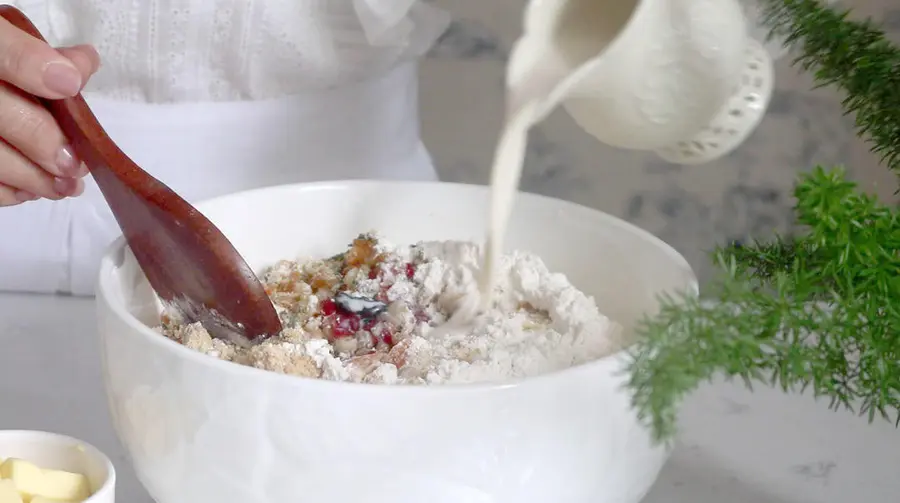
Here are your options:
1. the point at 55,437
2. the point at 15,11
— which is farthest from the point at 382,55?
the point at 55,437

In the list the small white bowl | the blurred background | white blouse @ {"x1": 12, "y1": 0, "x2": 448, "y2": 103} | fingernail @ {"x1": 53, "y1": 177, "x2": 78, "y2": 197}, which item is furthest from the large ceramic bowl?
the blurred background

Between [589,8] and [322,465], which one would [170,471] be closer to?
[322,465]

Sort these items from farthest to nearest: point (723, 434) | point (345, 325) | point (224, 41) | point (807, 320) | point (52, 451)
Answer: point (224, 41)
point (723, 434)
point (345, 325)
point (52, 451)
point (807, 320)

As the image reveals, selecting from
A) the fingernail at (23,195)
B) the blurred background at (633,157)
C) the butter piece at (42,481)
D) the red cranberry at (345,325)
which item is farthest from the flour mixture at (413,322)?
the blurred background at (633,157)

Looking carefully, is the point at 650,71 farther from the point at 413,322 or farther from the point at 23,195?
the point at 23,195

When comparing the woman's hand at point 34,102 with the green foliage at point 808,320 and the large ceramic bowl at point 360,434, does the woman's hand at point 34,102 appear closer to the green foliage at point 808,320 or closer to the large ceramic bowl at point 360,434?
the large ceramic bowl at point 360,434

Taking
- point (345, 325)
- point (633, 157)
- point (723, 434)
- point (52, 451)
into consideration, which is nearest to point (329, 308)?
point (345, 325)

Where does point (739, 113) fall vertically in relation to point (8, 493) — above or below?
above
